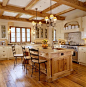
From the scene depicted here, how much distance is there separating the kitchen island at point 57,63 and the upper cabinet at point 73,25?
7.82 feet

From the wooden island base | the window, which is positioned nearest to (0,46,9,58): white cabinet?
the window

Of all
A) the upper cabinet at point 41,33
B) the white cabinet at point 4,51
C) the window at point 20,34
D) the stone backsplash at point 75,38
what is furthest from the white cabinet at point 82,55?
the white cabinet at point 4,51

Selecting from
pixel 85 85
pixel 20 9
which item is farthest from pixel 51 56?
pixel 20 9

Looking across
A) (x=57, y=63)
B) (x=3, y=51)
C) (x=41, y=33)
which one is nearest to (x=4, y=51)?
(x=3, y=51)

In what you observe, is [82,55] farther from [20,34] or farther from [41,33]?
[20,34]

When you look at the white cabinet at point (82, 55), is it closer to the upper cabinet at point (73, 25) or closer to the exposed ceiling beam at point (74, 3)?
the upper cabinet at point (73, 25)

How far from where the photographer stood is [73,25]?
214 inches

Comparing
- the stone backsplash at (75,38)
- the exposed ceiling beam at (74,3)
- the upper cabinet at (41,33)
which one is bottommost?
the stone backsplash at (75,38)

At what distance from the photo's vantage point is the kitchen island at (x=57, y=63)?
2.84 metres

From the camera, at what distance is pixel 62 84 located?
2.60m

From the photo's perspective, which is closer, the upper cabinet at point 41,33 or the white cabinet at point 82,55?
the white cabinet at point 82,55

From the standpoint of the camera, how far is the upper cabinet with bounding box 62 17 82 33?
508cm

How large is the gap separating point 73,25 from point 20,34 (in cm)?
408

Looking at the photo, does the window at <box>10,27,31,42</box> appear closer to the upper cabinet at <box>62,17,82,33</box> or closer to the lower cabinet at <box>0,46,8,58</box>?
the lower cabinet at <box>0,46,8,58</box>
